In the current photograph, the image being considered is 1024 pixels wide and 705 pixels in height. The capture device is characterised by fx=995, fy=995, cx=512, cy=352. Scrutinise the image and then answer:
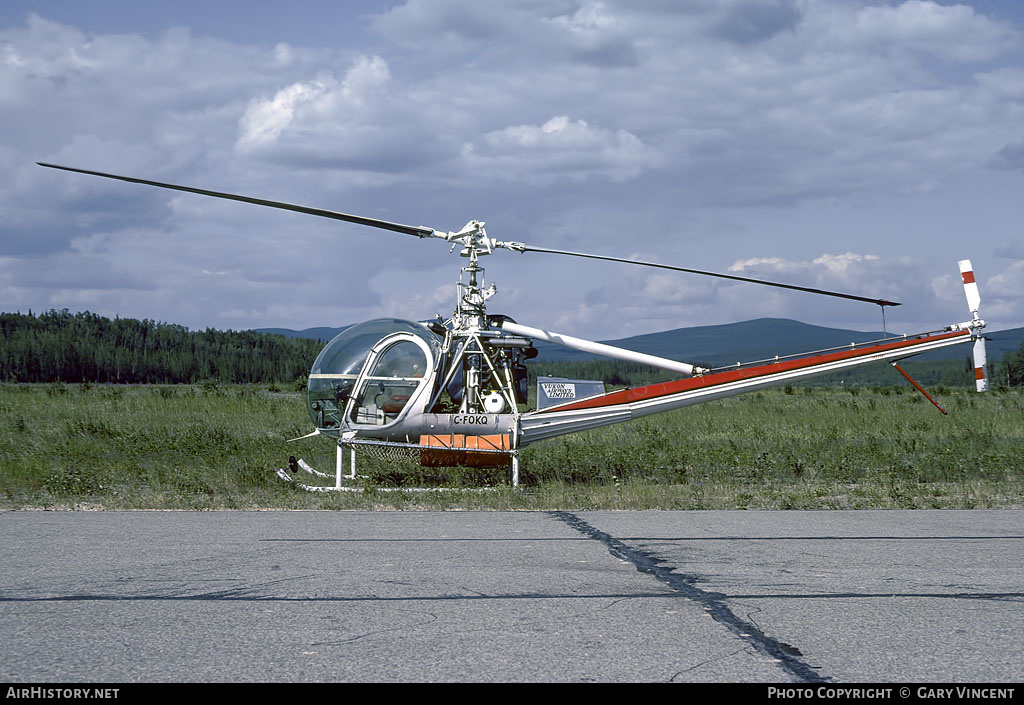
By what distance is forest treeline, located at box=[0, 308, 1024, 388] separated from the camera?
252ft

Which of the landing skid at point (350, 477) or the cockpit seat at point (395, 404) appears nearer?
the landing skid at point (350, 477)

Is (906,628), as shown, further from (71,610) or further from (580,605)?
(71,610)

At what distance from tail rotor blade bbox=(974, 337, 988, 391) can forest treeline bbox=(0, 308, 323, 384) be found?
68.0 metres

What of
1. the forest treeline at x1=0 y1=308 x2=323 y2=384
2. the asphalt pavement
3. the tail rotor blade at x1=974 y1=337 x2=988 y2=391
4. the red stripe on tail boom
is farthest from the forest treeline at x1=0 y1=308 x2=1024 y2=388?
the asphalt pavement

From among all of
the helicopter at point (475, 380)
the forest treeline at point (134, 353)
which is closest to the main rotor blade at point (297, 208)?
the helicopter at point (475, 380)

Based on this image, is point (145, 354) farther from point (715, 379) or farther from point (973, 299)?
point (973, 299)

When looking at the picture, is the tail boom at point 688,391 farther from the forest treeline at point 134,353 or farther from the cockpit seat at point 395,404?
the forest treeline at point 134,353

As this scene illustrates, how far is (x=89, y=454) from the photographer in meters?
15.8

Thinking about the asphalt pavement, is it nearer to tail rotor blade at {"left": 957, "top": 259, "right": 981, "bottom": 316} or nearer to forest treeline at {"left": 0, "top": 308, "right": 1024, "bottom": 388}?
tail rotor blade at {"left": 957, "top": 259, "right": 981, "bottom": 316}

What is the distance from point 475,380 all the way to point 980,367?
265 inches

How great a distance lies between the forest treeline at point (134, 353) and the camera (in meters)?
77.0

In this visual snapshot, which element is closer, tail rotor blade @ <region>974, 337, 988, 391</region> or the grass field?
the grass field

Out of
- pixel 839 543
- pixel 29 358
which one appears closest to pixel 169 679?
pixel 839 543

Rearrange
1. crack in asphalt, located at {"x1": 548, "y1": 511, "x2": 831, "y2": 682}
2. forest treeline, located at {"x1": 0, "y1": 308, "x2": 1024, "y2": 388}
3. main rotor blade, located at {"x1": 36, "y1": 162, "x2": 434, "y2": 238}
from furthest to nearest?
1. forest treeline, located at {"x1": 0, "y1": 308, "x2": 1024, "y2": 388}
2. main rotor blade, located at {"x1": 36, "y1": 162, "x2": 434, "y2": 238}
3. crack in asphalt, located at {"x1": 548, "y1": 511, "x2": 831, "y2": 682}
